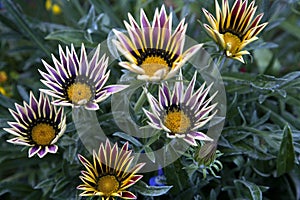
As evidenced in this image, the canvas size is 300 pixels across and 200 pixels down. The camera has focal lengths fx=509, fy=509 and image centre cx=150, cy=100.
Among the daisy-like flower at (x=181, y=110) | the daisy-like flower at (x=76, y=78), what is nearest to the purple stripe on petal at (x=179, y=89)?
the daisy-like flower at (x=181, y=110)

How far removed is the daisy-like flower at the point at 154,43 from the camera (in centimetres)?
78

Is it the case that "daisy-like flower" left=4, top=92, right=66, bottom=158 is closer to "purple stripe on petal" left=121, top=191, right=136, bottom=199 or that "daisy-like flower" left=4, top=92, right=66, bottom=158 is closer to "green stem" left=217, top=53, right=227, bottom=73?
"purple stripe on petal" left=121, top=191, right=136, bottom=199

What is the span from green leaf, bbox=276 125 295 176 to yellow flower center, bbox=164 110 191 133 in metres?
0.21

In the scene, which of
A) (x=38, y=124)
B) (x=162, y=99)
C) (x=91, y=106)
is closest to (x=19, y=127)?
(x=38, y=124)

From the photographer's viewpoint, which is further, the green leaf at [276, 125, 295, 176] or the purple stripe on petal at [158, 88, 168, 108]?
the green leaf at [276, 125, 295, 176]

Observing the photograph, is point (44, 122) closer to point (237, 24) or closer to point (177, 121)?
point (177, 121)

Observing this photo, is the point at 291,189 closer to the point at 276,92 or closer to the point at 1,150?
the point at 276,92

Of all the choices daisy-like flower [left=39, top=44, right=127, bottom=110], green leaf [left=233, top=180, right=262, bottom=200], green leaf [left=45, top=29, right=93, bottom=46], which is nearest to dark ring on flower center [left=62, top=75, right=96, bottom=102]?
daisy-like flower [left=39, top=44, right=127, bottom=110]

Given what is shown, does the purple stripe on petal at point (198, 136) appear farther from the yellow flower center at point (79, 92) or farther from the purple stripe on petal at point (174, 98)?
the yellow flower center at point (79, 92)

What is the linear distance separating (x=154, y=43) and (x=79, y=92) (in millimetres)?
143

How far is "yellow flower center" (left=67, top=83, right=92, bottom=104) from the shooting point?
804 mm

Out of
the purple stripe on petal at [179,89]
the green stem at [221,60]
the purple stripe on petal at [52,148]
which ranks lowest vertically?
the purple stripe on petal at [52,148]

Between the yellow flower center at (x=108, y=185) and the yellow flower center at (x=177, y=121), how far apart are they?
0.43ft

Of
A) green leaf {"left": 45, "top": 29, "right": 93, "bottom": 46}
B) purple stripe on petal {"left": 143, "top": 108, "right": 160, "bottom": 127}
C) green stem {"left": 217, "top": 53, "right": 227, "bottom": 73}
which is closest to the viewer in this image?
purple stripe on petal {"left": 143, "top": 108, "right": 160, "bottom": 127}
